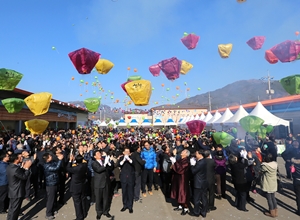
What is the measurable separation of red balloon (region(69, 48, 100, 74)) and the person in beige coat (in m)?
6.80

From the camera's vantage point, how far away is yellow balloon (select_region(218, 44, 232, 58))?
991cm

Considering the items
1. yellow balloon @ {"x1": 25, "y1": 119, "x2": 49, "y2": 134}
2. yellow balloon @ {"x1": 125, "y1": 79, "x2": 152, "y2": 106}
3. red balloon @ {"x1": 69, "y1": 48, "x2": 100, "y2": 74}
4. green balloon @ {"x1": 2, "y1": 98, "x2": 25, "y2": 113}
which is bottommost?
yellow balloon @ {"x1": 25, "y1": 119, "x2": 49, "y2": 134}

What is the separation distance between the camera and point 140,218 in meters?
4.66

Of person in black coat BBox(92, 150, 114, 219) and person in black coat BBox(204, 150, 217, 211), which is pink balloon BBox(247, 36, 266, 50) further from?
person in black coat BBox(92, 150, 114, 219)

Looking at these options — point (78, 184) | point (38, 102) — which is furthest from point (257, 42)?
point (38, 102)

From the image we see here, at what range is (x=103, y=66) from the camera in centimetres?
945

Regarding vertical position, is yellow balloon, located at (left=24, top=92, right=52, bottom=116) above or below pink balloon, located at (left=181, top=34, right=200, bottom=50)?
below

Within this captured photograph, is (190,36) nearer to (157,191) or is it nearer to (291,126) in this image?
(157,191)

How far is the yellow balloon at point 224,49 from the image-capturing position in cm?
991

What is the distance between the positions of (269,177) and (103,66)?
25.2ft

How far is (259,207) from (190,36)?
7886mm

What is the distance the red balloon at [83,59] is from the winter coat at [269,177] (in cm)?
682

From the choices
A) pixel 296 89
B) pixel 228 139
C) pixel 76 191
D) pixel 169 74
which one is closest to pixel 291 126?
pixel 296 89

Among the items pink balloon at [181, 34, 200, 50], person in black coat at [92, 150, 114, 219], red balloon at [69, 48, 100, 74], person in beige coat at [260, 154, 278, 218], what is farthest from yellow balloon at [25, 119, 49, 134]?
person in beige coat at [260, 154, 278, 218]
